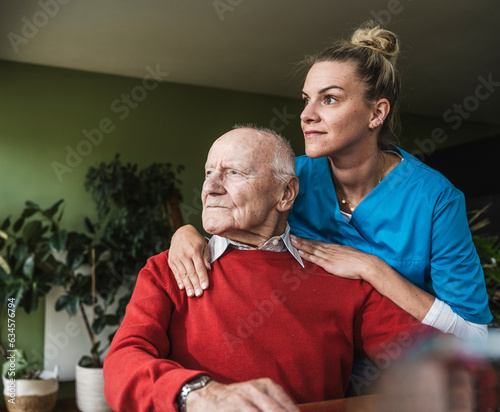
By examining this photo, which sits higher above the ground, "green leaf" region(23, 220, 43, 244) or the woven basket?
"green leaf" region(23, 220, 43, 244)

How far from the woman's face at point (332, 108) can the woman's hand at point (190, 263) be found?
1.40ft

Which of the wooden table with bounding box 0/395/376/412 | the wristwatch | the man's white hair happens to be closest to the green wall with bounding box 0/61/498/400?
the man's white hair

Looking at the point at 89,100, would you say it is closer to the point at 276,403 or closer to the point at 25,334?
the point at 25,334

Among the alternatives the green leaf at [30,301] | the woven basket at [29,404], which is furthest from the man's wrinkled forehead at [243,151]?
the woven basket at [29,404]

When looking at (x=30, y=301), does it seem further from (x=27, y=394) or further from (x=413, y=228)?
(x=413, y=228)

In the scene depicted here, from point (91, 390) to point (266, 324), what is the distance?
370cm

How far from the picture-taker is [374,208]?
1591 millimetres

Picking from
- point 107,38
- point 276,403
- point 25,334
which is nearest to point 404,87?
point 107,38

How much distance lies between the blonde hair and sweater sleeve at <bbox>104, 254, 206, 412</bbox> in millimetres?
781

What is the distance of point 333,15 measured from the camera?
3992 mm

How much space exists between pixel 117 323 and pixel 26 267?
93 centimetres

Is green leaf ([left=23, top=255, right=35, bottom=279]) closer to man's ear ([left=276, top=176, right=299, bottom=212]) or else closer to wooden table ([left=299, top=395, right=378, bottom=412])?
man's ear ([left=276, top=176, right=299, bottom=212])

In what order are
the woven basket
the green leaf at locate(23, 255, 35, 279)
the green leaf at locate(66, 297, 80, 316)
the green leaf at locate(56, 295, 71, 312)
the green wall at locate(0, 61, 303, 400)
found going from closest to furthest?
the woven basket
the green leaf at locate(23, 255, 35, 279)
the green leaf at locate(66, 297, 80, 316)
the green leaf at locate(56, 295, 71, 312)
the green wall at locate(0, 61, 303, 400)

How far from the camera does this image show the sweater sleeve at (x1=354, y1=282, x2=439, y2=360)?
138cm
